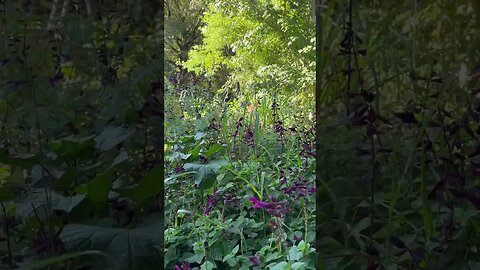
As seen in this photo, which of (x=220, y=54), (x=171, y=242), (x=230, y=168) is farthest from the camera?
(x=220, y=54)

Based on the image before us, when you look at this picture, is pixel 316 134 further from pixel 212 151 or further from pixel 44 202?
pixel 212 151

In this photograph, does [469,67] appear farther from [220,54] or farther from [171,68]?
[220,54]

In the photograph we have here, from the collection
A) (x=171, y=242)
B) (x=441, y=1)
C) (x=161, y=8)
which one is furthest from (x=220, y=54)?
(x=441, y=1)

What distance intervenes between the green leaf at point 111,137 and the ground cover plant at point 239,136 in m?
0.36

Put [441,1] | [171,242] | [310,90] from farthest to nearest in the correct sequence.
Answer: [310,90], [171,242], [441,1]

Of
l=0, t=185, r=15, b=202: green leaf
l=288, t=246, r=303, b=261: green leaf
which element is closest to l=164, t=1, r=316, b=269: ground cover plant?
l=288, t=246, r=303, b=261: green leaf

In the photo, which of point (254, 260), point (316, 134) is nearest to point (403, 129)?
point (316, 134)

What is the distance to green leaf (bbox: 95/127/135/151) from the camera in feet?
2.56

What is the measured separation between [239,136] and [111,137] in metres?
0.77

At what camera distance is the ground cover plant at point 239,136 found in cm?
115

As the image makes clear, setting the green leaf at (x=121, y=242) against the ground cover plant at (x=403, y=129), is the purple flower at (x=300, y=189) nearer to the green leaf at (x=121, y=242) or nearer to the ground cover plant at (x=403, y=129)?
the ground cover plant at (x=403, y=129)

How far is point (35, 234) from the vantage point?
79 centimetres

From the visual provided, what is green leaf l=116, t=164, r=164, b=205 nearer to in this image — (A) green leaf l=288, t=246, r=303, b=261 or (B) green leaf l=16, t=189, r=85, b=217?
(B) green leaf l=16, t=189, r=85, b=217

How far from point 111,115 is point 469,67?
574 mm
